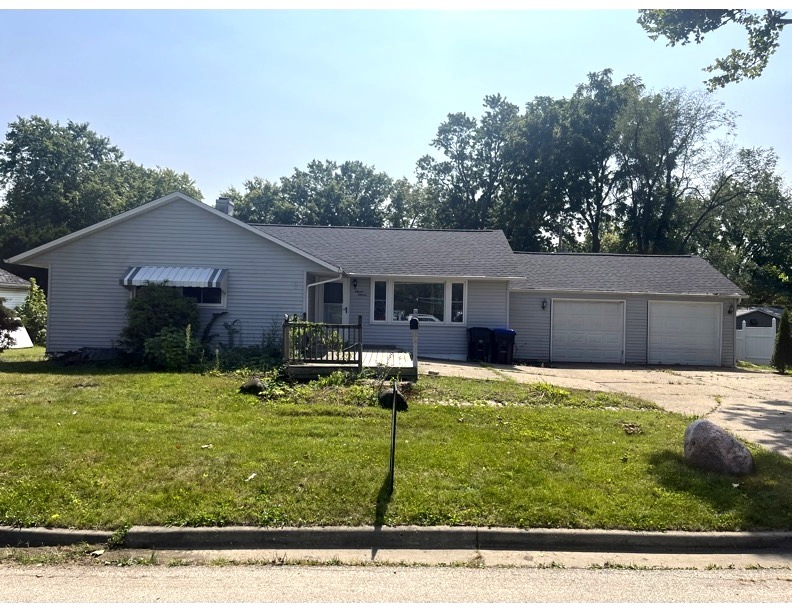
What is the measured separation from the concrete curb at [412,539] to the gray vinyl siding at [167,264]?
33.2ft

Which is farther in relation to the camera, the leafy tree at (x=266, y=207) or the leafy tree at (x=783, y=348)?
the leafy tree at (x=266, y=207)

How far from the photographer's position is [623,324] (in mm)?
18047

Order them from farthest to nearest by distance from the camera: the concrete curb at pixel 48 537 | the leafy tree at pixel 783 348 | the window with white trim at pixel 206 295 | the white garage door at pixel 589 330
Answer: the white garage door at pixel 589 330 < the leafy tree at pixel 783 348 < the window with white trim at pixel 206 295 < the concrete curb at pixel 48 537

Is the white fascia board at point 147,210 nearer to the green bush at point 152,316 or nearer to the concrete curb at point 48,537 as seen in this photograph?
the green bush at point 152,316

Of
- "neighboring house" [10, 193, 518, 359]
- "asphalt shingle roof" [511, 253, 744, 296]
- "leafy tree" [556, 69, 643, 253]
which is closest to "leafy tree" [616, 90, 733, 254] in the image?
"leafy tree" [556, 69, 643, 253]

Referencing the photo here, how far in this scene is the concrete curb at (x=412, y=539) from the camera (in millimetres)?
4359

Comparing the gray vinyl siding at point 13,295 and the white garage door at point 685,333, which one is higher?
the gray vinyl siding at point 13,295

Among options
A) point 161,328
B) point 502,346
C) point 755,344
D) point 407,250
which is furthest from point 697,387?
point 755,344

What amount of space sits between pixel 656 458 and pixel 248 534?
178 inches

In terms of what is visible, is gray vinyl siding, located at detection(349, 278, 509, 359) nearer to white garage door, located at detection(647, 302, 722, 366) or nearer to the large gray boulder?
white garage door, located at detection(647, 302, 722, 366)

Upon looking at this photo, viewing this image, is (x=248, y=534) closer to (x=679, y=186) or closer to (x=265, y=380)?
(x=265, y=380)

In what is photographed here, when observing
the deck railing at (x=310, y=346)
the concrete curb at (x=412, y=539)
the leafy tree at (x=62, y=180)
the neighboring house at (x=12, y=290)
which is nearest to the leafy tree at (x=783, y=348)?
the deck railing at (x=310, y=346)

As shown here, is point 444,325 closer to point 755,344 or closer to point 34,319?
point 34,319

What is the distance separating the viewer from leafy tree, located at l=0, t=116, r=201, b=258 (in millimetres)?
42062
